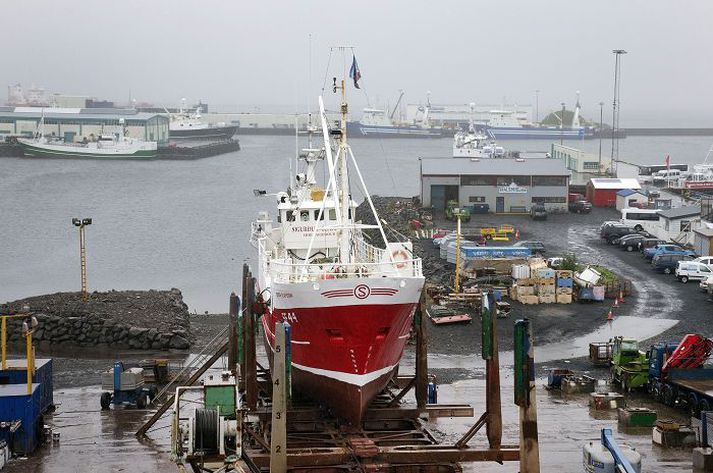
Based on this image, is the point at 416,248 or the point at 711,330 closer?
the point at 711,330

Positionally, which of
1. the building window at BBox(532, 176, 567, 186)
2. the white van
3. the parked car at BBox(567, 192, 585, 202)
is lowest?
the parked car at BBox(567, 192, 585, 202)

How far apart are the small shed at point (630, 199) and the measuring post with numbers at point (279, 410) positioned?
50.6 metres

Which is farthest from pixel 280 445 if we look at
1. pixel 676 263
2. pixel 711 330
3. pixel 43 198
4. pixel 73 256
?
pixel 43 198

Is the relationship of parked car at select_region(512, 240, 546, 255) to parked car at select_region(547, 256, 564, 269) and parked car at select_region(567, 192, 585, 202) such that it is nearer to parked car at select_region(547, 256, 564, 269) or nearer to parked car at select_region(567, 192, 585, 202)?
parked car at select_region(547, 256, 564, 269)

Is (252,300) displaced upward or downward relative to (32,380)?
upward

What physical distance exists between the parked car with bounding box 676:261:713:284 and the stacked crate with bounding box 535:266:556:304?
7.52 m

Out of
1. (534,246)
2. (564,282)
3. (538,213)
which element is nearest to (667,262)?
(534,246)

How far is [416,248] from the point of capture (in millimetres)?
53031

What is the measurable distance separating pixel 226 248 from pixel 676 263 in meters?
35.0

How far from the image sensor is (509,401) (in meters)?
27.5

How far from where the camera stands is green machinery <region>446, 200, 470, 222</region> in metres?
62.0

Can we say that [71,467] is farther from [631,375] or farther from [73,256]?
[73,256]

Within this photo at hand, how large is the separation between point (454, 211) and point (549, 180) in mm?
8454

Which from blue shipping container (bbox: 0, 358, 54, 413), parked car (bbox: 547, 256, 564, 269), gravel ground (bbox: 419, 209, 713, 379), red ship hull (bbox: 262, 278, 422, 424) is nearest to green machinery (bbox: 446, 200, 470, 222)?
gravel ground (bbox: 419, 209, 713, 379)
